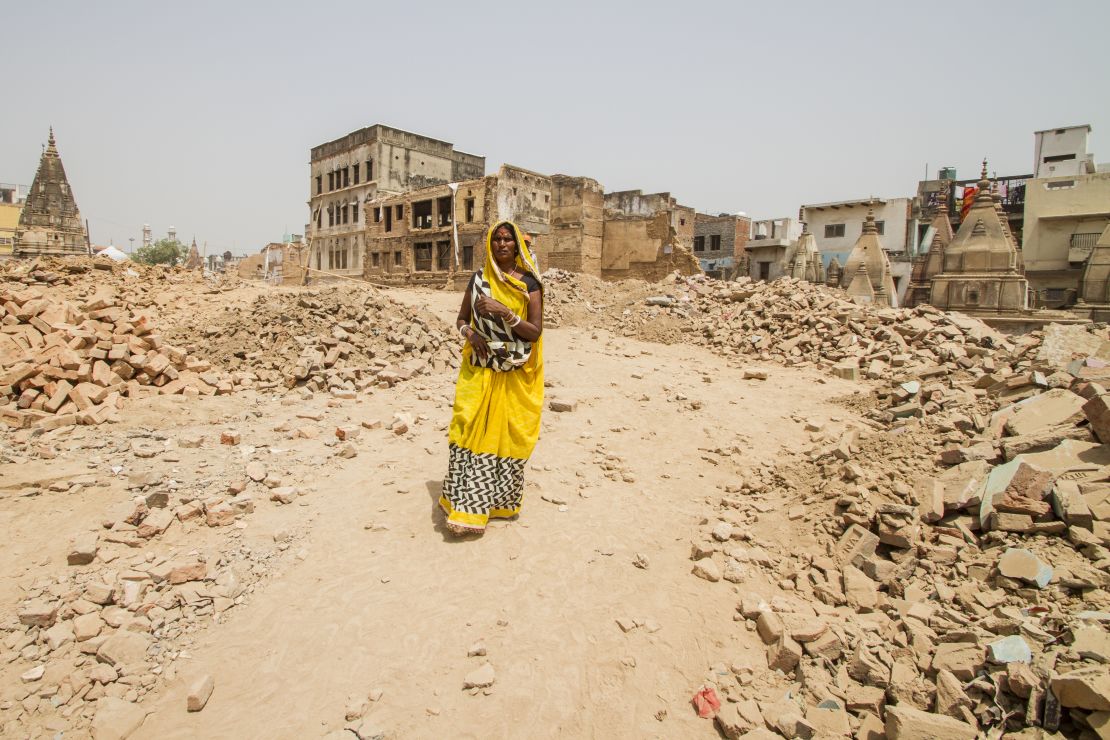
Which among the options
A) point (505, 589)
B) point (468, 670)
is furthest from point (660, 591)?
point (468, 670)

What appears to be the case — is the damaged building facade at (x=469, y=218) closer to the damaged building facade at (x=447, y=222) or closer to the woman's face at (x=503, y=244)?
Answer: the damaged building facade at (x=447, y=222)

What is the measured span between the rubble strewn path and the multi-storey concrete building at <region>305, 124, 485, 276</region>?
25981mm

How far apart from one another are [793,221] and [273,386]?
3145cm

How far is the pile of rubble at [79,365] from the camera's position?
20.0ft

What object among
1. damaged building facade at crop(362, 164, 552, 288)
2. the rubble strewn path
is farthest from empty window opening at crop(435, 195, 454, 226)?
the rubble strewn path

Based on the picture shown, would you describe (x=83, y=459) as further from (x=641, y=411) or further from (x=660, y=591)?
(x=641, y=411)

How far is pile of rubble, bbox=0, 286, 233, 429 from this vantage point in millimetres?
6098

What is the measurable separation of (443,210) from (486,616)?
2344 cm

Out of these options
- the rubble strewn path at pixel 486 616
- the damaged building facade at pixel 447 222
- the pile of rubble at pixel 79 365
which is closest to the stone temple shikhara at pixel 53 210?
the damaged building facade at pixel 447 222

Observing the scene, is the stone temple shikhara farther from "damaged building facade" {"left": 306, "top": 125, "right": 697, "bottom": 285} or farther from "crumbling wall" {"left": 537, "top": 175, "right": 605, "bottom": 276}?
"crumbling wall" {"left": 537, "top": 175, "right": 605, "bottom": 276}

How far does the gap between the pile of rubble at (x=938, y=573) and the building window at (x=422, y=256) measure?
22458 mm

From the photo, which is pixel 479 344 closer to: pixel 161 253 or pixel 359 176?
pixel 359 176

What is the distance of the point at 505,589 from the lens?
11.7ft

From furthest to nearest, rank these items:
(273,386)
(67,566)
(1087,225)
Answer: (1087,225) → (273,386) → (67,566)
